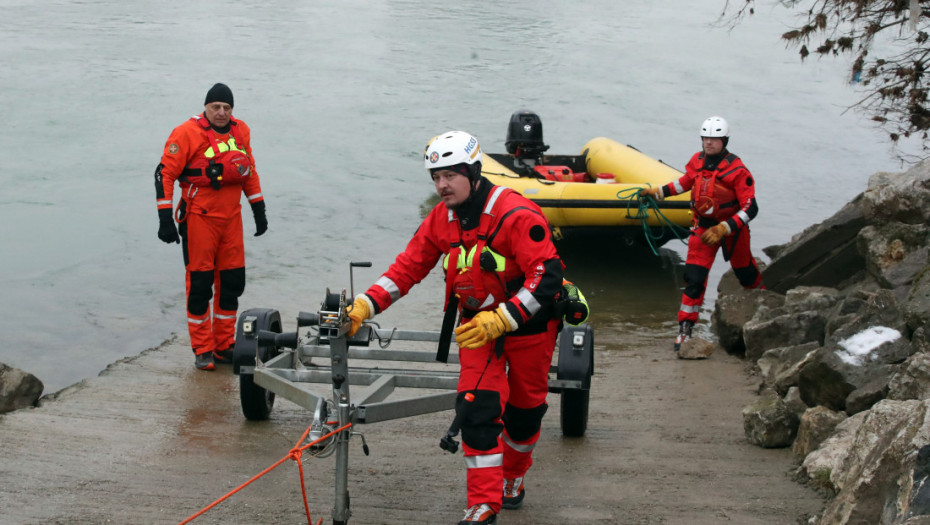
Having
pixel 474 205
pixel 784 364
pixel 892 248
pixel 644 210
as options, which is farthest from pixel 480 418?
pixel 644 210

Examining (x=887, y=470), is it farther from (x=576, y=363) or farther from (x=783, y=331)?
(x=783, y=331)

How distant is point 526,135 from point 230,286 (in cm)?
599

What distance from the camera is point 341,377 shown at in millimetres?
4086

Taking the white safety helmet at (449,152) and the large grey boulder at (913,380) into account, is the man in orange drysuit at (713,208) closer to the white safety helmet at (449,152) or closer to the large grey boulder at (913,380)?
the large grey boulder at (913,380)

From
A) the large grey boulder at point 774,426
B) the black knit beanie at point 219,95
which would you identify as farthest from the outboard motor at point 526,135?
the large grey boulder at point 774,426

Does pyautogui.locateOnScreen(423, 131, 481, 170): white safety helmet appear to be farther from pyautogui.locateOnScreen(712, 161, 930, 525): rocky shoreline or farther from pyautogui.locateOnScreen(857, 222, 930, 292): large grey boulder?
pyautogui.locateOnScreen(857, 222, 930, 292): large grey boulder

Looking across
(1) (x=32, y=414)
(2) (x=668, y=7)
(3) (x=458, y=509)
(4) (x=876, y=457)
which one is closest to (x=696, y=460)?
(3) (x=458, y=509)

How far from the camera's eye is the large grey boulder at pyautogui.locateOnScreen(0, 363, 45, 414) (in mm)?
6145

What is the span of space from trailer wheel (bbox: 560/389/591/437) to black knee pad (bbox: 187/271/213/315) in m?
2.80

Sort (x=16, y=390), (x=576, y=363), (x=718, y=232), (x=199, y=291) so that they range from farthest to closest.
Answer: (x=718, y=232), (x=199, y=291), (x=16, y=390), (x=576, y=363)

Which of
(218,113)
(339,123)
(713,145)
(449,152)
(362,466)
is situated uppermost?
(449,152)

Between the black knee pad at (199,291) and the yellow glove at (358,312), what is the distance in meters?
3.03

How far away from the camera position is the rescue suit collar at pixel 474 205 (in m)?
4.21

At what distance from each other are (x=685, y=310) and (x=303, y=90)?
1544 centimetres
